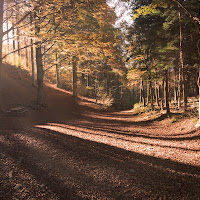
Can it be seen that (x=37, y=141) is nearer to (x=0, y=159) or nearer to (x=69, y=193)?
(x=0, y=159)

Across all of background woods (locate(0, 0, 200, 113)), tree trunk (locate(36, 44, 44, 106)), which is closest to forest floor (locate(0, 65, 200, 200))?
background woods (locate(0, 0, 200, 113))

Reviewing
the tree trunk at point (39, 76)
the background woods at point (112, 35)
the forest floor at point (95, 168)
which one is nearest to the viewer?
the forest floor at point (95, 168)

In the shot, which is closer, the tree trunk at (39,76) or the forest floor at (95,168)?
the forest floor at (95,168)

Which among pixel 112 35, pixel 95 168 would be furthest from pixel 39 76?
pixel 95 168

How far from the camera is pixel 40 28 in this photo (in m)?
10.6

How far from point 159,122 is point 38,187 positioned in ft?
29.6

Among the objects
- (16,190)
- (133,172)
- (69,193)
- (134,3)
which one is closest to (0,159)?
(16,190)

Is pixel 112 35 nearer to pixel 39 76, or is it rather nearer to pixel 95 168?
pixel 39 76

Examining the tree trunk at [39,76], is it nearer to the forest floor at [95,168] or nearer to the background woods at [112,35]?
the background woods at [112,35]

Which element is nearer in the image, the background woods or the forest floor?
the forest floor

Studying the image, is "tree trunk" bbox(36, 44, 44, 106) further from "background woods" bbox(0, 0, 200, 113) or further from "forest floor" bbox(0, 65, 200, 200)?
"forest floor" bbox(0, 65, 200, 200)

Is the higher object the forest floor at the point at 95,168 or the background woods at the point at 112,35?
the background woods at the point at 112,35

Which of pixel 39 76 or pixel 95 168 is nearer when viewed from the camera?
pixel 95 168

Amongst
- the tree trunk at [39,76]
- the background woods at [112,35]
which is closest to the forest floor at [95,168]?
the background woods at [112,35]
